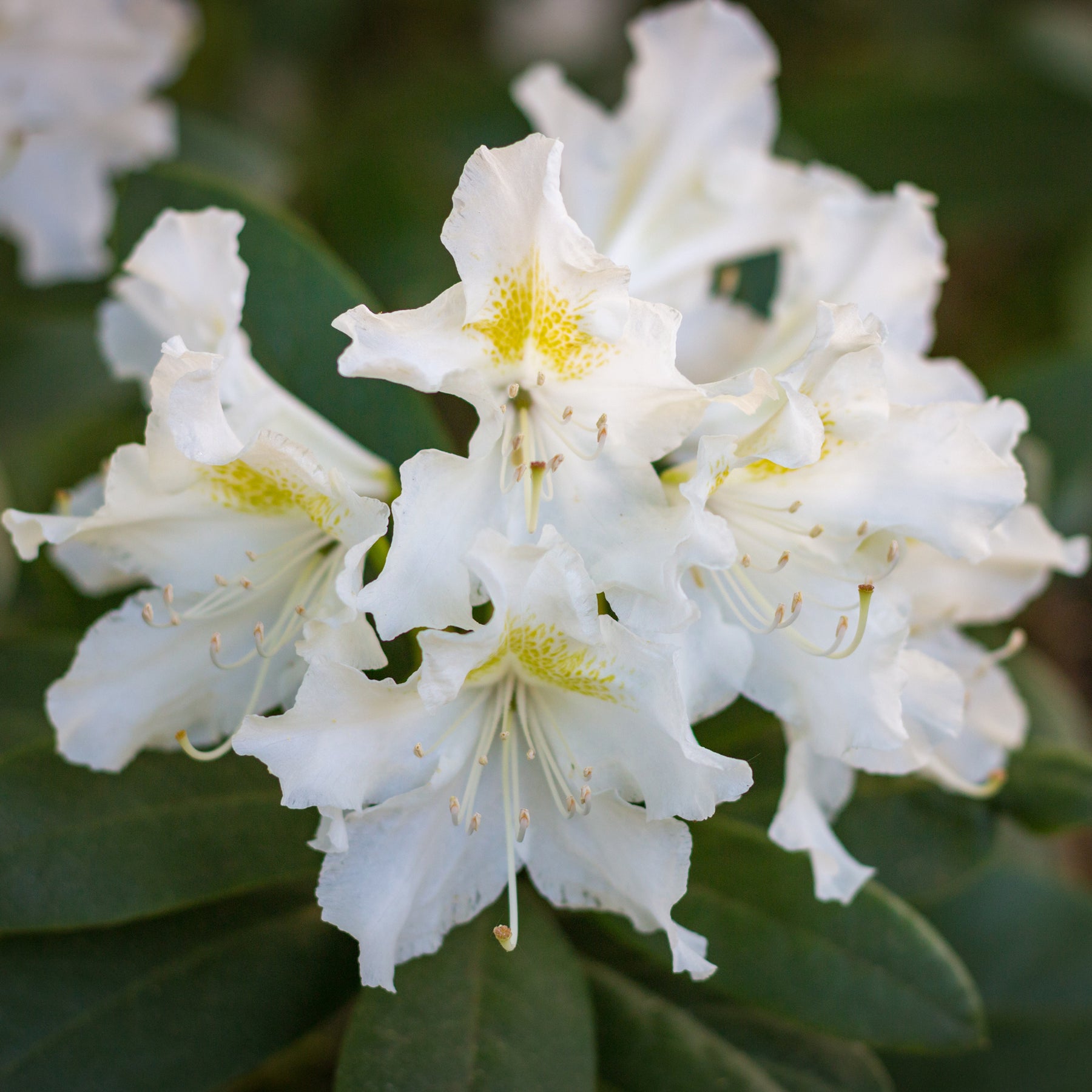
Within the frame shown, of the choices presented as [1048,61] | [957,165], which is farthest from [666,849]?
[1048,61]

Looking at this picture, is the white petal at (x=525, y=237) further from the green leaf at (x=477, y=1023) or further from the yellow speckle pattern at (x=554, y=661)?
the green leaf at (x=477, y=1023)

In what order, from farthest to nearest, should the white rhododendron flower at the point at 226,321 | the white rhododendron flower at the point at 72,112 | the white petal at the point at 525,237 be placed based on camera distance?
the white rhododendron flower at the point at 72,112, the white rhododendron flower at the point at 226,321, the white petal at the point at 525,237

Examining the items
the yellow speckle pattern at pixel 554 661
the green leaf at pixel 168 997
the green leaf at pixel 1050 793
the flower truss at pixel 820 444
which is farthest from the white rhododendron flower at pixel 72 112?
the green leaf at pixel 1050 793

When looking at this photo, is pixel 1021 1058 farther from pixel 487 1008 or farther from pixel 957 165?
pixel 957 165

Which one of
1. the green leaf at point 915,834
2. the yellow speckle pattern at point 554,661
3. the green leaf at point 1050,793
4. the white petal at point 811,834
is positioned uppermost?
the yellow speckle pattern at point 554,661

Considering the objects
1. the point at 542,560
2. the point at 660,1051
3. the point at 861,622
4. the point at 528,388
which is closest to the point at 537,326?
the point at 528,388

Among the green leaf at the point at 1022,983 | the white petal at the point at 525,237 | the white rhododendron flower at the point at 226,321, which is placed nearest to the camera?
the white petal at the point at 525,237

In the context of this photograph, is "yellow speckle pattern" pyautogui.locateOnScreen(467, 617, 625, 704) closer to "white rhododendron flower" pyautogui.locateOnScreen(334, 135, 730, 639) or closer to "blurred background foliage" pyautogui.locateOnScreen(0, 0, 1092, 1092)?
"white rhododendron flower" pyautogui.locateOnScreen(334, 135, 730, 639)
